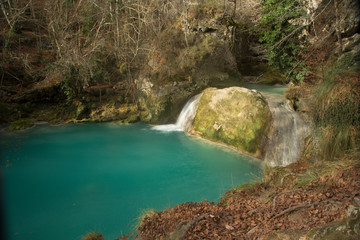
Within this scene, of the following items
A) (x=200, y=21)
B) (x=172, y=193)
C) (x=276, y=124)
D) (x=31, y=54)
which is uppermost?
(x=200, y=21)

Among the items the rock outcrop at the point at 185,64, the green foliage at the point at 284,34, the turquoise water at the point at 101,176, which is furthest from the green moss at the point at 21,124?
the green foliage at the point at 284,34

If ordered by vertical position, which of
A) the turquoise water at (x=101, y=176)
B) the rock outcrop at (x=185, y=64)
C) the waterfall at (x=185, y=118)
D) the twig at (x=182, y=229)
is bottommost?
the turquoise water at (x=101, y=176)

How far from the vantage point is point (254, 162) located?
7.41 meters

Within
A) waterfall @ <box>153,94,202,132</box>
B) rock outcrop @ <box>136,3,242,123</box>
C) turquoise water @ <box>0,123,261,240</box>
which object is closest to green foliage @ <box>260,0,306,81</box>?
rock outcrop @ <box>136,3,242,123</box>

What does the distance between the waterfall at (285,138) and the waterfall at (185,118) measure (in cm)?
327

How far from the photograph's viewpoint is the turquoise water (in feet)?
16.8

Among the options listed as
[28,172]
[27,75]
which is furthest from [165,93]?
[27,75]

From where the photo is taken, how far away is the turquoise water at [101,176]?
16.8 ft

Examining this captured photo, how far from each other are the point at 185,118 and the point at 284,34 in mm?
5385

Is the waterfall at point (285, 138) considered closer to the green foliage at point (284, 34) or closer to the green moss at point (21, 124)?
the green foliage at point (284, 34)

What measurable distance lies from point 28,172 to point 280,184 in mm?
6946

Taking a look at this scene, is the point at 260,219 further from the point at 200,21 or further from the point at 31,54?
the point at 31,54

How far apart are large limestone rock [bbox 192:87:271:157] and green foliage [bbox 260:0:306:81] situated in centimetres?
251

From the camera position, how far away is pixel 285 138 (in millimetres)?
7547
